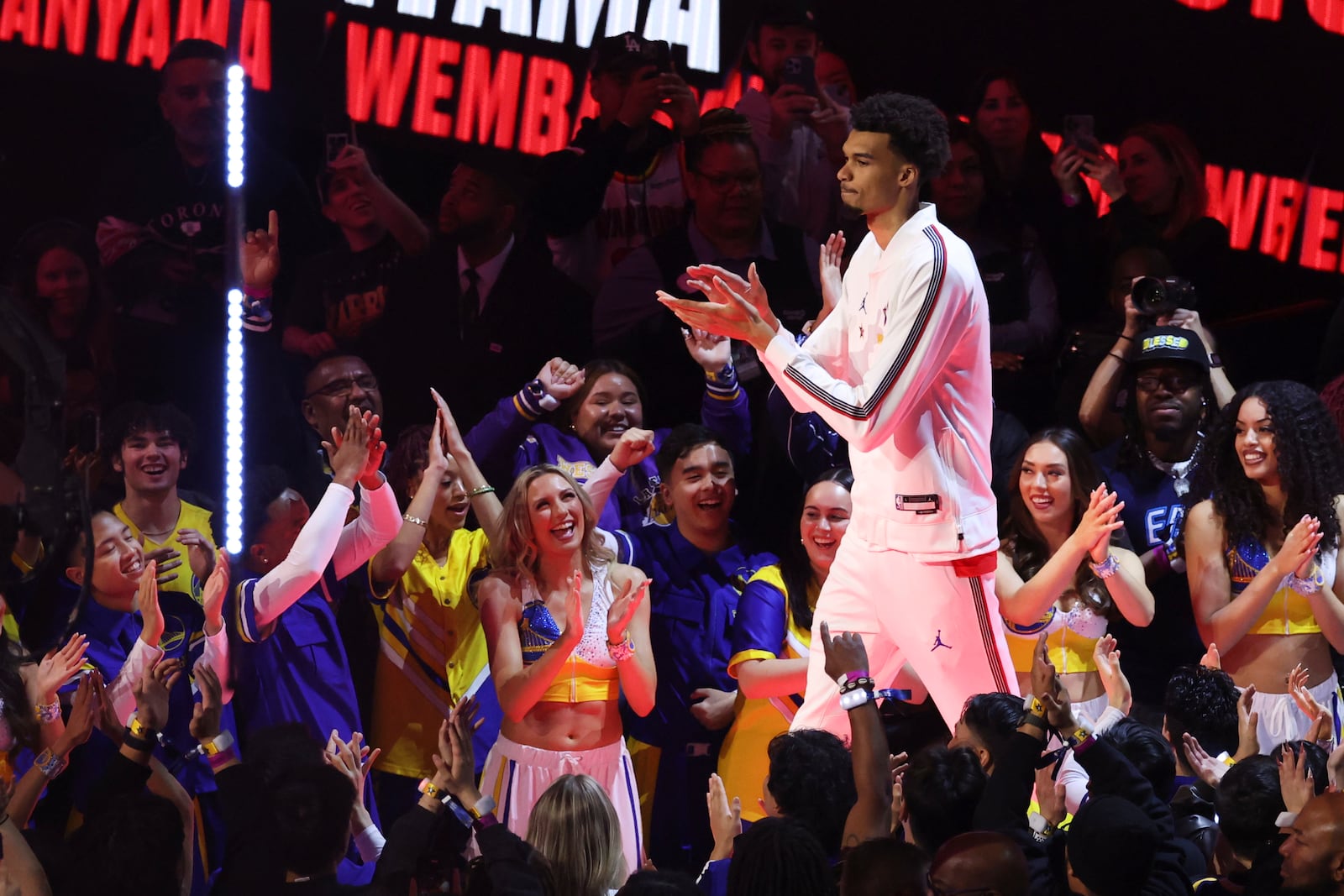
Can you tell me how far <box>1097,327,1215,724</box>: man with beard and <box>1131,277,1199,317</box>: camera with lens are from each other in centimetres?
9

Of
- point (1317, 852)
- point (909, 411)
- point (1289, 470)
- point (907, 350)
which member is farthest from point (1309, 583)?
point (1317, 852)

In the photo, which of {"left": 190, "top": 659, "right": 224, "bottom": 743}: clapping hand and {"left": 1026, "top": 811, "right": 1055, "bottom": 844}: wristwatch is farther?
{"left": 190, "top": 659, "right": 224, "bottom": 743}: clapping hand

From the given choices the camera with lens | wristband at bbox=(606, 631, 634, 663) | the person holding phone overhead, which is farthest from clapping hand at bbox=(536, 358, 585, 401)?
the camera with lens

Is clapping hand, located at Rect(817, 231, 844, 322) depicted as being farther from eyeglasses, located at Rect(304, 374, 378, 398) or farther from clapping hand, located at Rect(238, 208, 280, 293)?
clapping hand, located at Rect(238, 208, 280, 293)

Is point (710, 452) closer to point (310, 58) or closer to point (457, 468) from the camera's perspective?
point (457, 468)

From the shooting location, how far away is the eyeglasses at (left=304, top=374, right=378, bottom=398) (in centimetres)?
598

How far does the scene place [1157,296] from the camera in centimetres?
621

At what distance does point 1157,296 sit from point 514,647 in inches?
102

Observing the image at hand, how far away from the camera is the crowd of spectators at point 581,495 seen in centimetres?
488

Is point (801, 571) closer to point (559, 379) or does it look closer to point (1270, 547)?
point (559, 379)

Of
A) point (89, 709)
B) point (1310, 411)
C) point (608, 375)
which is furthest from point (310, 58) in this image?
point (1310, 411)

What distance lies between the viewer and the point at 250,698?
5426 millimetres

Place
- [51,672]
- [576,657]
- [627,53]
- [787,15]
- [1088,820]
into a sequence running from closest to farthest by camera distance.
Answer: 1. [1088,820]
2. [51,672]
3. [576,657]
4. [627,53]
5. [787,15]

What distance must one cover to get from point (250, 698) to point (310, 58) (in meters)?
2.42
